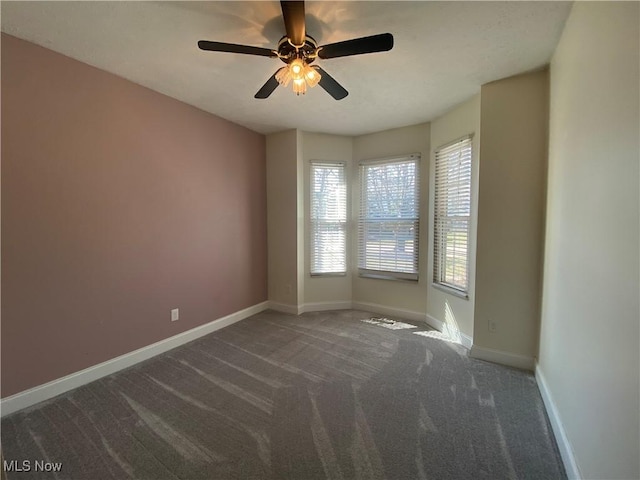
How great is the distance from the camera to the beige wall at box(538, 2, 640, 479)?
38.9 inches

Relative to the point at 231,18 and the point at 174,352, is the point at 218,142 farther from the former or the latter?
the point at 174,352

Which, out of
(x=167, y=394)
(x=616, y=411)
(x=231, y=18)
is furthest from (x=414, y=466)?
(x=231, y=18)

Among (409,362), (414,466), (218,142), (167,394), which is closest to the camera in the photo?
(414,466)

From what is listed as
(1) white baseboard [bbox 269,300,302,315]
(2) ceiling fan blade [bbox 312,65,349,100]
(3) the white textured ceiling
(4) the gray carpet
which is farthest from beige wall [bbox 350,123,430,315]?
(2) ceiling fan blade [bbox 312,65,349,100]

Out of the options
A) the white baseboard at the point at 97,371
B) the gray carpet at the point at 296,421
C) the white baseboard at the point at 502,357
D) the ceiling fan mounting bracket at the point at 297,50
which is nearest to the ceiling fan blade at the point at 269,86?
the ceiling fan mounting bracket at the point at 297,50

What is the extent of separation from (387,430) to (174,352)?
216cm

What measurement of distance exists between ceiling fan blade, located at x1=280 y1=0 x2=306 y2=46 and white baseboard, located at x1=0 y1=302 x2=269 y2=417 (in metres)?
2.88

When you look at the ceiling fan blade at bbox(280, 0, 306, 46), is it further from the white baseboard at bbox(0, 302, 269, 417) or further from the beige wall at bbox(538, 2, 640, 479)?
the white baseboard at bbox(0, 302, 269, 417)

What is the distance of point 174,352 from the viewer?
2.70 m

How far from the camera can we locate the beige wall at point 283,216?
12.3 feet

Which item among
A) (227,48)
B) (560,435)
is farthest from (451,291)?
(227,48)

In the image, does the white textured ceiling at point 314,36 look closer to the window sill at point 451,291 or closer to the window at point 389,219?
the window at point 389,219

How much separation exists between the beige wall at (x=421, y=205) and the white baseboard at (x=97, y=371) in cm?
200

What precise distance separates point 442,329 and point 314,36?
3172mm
